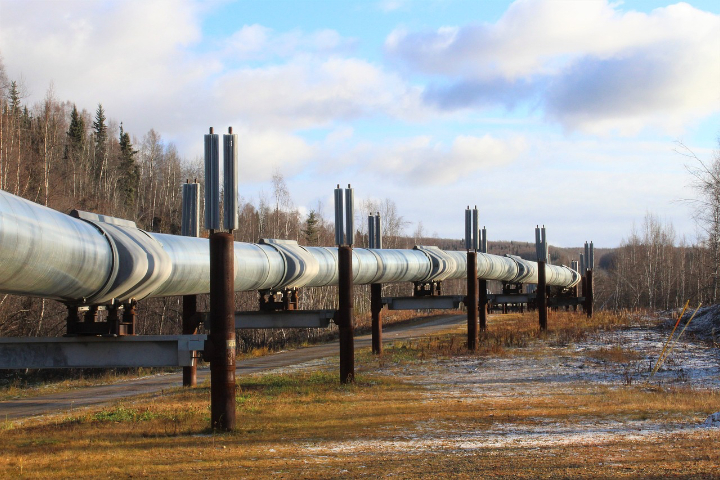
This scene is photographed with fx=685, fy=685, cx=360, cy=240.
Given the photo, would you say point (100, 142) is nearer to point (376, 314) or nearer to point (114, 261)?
point (376, 314)

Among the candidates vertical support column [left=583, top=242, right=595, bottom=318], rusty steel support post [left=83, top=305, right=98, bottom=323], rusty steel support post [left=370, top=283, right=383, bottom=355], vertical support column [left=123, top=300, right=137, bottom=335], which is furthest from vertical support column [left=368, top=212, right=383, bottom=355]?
vertical support column [left=583, top=242, right=595, bottom=318]

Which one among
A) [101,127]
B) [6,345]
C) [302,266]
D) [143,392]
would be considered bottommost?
[143,392]

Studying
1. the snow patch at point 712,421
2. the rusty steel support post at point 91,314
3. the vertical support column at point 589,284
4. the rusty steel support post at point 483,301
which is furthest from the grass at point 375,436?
the vertical support column at point 589,284

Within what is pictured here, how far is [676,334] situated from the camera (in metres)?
25.9

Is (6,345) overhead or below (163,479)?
overhead

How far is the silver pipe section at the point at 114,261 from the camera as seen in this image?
652 centimetres

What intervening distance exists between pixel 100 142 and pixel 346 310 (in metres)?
56.1

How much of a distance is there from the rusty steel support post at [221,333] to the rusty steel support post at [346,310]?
4989 mm

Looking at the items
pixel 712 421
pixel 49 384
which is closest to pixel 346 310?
pixel 712 421

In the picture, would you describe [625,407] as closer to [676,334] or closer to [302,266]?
[302,266]

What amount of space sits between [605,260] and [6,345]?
168655mm

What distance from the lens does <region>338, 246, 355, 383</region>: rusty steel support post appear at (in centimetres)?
1427

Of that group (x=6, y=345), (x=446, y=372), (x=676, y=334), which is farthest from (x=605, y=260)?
(x=6, y=345)

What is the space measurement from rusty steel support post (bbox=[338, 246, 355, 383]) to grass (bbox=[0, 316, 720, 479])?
0.48m
